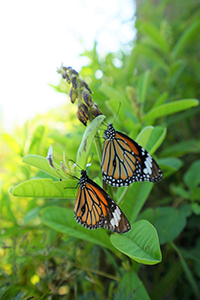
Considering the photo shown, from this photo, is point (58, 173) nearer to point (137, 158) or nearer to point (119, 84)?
point (137, 158)

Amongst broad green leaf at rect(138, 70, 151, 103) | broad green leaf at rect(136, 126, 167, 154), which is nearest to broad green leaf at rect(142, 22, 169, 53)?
broad green leaf at rect(138, 70, 151, 103)

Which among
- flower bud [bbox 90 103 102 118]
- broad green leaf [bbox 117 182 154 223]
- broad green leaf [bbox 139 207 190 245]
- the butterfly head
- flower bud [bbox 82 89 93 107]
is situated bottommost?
broad green leaf [bbox 139 207 190 245]

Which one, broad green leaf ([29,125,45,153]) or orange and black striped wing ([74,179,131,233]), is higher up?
broad green leaf ([29,125,45,153])

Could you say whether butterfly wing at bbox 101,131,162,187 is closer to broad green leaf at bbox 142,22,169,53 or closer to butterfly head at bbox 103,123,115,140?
butterfly head at bbox 103,123,115,140

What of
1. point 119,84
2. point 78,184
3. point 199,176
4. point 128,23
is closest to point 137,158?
point 78,184

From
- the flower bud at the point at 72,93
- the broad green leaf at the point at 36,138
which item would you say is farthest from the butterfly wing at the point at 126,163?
the broad green leaf at the point at 36,138

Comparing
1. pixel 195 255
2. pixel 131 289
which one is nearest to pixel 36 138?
pixel 131 289
